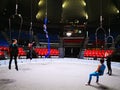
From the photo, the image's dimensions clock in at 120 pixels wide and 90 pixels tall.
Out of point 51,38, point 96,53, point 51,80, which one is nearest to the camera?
point 51,80

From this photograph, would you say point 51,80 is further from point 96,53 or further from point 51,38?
point 51,38

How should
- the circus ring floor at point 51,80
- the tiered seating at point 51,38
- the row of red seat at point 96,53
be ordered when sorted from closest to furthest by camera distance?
the circus ring floor at point 51,80 → the row of red seat at point 96,53 → the tiered seating at point 51,38

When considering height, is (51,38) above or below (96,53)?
above

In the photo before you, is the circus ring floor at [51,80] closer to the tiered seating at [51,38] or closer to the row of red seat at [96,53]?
the row of red seat at [96,53]

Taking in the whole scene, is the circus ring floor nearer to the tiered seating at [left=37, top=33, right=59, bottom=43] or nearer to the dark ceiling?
the tiered seating at [left=37, top=33, right=59, bottom=43]

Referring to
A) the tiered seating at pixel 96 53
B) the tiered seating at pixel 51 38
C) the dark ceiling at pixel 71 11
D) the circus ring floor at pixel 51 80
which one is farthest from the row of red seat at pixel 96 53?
the dark ceiling at pixel 71 11

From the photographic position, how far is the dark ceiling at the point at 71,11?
27.7 metres

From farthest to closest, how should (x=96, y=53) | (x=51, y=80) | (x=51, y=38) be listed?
(x=51, y=38) < (x=96, y=53) < (x=51, y=80)

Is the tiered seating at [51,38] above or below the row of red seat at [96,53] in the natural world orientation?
above

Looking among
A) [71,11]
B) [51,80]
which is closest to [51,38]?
[71,11]

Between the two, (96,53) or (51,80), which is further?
(96,53)

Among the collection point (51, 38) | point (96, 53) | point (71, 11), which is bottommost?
point (96, 53)

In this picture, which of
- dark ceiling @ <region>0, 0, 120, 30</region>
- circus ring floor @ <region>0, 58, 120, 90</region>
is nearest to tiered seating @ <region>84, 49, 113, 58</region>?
circus ring floor @ <region>0, 58, 120, 90</region>

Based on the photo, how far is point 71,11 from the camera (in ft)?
95.9
